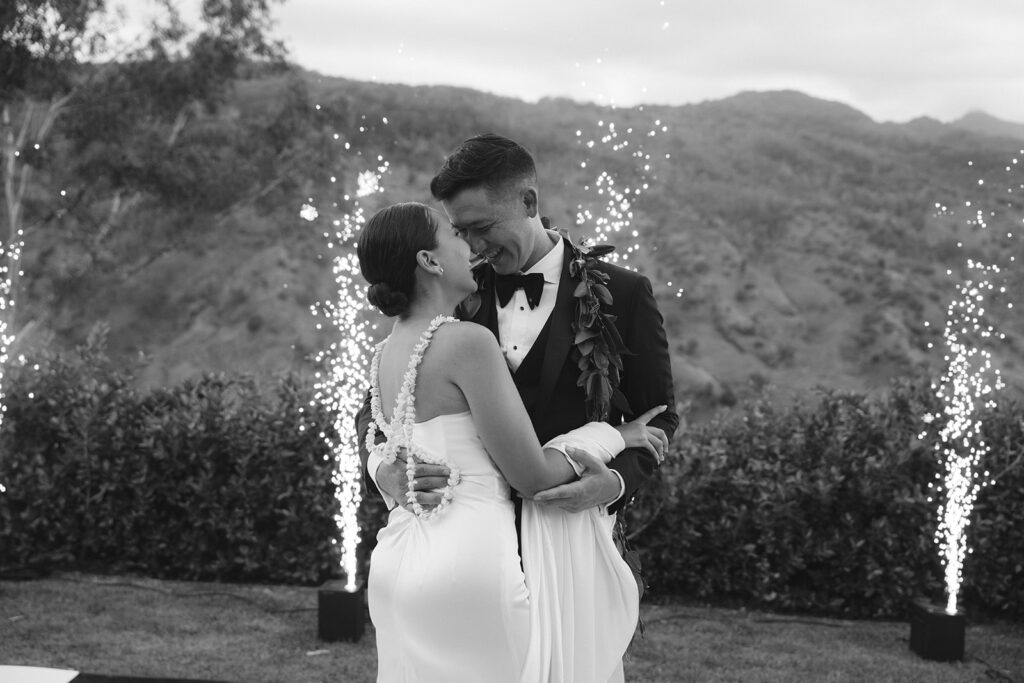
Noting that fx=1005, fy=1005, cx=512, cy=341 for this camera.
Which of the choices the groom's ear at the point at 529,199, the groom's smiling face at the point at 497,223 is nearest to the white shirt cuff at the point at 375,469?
the groom's smiling face at the point at 497,223

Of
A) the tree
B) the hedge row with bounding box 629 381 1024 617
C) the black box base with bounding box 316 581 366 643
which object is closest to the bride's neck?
the black box base with bounding box 316 581 366 643

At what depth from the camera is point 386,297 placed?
227cm

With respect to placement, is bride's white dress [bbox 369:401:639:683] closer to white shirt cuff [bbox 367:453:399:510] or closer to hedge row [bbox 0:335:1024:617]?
white shirt cuff [bbox 367:453:399:510]

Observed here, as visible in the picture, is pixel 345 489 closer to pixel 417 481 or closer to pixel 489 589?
pixel 417 481

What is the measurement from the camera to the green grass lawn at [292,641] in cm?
475

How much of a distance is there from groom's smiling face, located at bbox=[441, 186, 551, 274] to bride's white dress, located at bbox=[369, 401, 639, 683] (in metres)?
0.50

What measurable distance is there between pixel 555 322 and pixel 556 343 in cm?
6

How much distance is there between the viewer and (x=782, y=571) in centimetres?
572

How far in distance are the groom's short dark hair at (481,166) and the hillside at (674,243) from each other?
13.1 meters

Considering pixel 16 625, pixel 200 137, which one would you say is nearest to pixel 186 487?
pixel 16 625

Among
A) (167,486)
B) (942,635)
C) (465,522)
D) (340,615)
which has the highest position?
(465,522)

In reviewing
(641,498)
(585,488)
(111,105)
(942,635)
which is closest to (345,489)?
(641,498)

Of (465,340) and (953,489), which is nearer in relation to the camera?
(465,340)

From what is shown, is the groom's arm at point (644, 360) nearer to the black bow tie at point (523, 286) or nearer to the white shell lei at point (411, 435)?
the black bow tie at point (523, 286)
